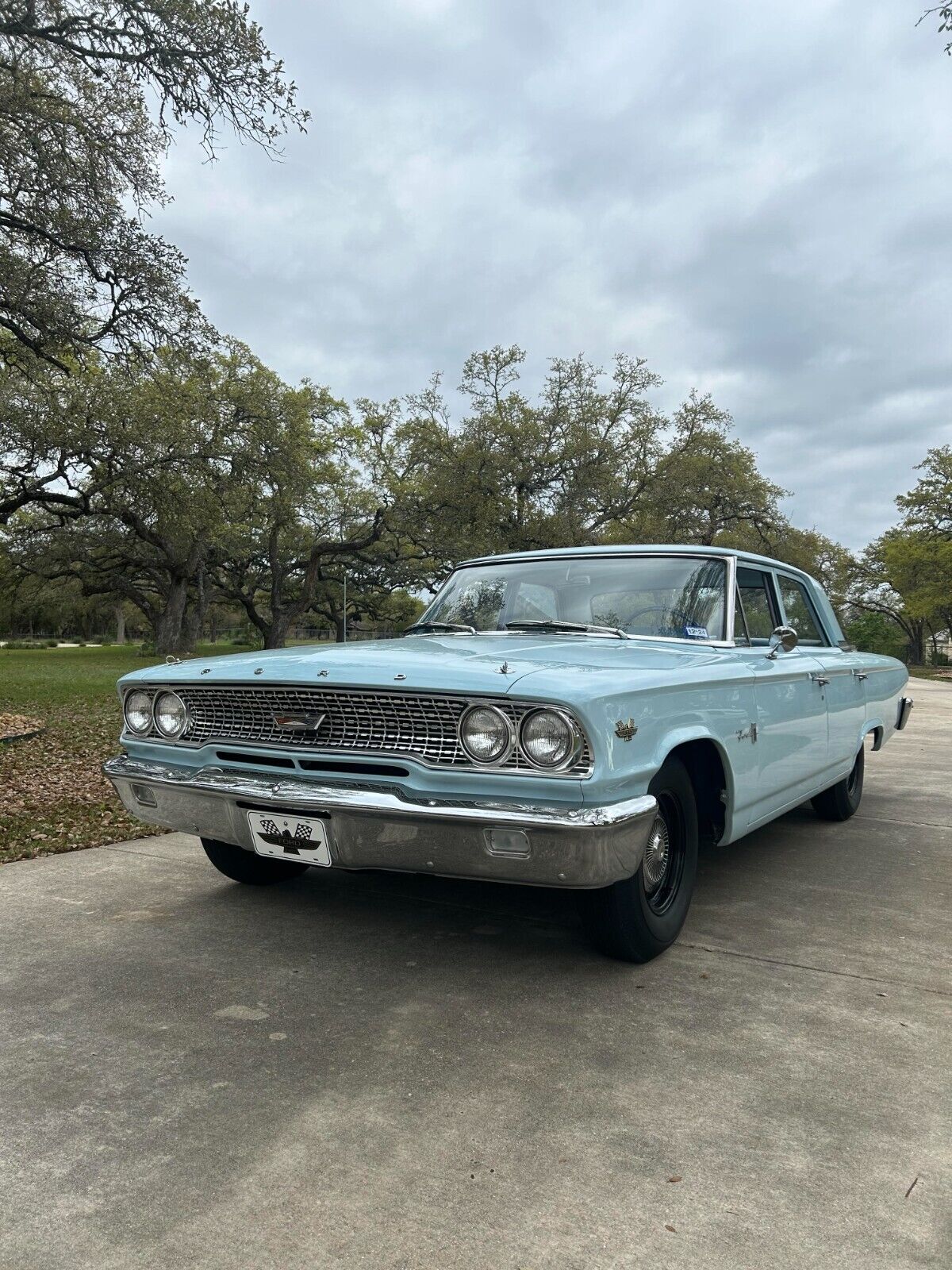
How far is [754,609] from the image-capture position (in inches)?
179

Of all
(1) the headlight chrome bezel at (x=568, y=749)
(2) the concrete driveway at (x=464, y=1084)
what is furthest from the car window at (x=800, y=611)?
(1) the headlight chrome bezel at (x=568, y=749)

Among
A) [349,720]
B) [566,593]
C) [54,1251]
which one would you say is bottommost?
[54,1251]

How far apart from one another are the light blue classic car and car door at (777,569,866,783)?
0.37 m

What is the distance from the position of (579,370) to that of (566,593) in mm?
28333

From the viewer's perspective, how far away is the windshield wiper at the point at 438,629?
14.4ft

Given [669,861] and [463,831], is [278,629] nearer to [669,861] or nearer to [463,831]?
[669,861]

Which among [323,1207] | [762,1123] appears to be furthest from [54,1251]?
[762,1123]

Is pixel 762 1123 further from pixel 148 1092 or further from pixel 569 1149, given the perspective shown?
pixel 148 1092

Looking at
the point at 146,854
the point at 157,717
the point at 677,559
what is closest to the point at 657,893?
the point at 677,559

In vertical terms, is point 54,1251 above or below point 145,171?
below

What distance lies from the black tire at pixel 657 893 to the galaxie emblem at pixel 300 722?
3.59ft

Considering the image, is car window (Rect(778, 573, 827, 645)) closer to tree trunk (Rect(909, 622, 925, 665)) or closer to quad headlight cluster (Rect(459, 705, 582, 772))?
quad headlight cluster (Rect(459, 705, 582, 772))

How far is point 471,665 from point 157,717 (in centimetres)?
147

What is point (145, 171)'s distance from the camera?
1131cm
